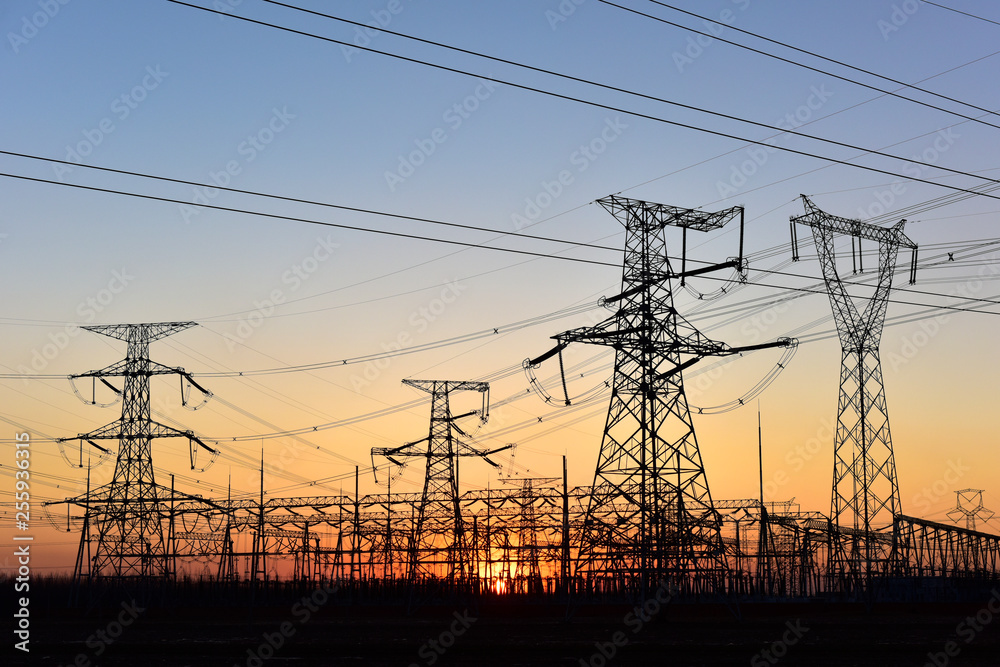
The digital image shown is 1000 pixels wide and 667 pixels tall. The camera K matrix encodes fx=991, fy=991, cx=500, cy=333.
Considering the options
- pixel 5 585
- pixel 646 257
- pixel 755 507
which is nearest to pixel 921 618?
pixel 755 507

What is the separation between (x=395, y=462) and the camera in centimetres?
6050

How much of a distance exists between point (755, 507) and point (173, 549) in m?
33.7

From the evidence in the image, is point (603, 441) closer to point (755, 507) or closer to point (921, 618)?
point (921, 618)

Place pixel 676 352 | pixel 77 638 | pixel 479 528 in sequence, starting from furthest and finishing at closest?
pixel 479 528 → pixel 77 638 → pixel 676 352

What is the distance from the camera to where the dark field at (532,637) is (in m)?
27.8

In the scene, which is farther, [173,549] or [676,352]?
[173,549]

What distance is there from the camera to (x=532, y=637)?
33.2 meters

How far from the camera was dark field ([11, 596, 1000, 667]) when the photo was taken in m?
27.8

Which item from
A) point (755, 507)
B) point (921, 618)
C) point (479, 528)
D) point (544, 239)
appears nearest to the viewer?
point (544, 239)

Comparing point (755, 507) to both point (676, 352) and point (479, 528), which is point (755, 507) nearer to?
point (479, 528)

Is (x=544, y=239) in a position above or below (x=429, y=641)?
above

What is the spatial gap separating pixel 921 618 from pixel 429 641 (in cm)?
2548

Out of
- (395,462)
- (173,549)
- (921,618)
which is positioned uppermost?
(395,462)

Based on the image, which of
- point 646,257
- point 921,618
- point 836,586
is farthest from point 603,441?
point 836,586
